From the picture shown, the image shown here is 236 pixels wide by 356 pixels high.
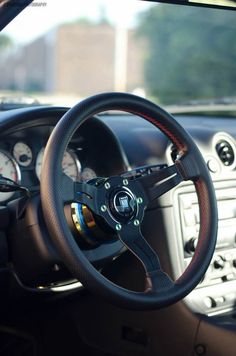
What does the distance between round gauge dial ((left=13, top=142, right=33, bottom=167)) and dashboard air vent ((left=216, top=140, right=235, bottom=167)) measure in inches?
36.9

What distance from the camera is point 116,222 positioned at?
2357mm

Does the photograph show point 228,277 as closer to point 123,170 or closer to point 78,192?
point 123,170

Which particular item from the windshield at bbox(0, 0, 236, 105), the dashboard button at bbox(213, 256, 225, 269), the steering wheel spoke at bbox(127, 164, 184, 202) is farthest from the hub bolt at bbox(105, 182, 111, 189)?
the windshield at bbox(0, 0, 236, 105)

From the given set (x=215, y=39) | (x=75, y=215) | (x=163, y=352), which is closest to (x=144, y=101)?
(x=75, y=215)

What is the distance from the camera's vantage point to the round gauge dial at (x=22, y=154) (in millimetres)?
2803

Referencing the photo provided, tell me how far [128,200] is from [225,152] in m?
1.06

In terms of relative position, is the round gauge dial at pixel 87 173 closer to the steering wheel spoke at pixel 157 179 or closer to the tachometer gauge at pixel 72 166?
the tachometer gauge at pixel 72 166

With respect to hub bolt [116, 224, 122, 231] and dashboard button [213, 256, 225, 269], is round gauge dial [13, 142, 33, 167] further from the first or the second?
dashboard button [213, 256, 225, 269]

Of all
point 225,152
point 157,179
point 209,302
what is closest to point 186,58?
point 225,152

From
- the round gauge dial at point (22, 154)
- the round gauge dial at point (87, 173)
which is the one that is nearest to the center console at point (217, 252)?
the round gauge dial at point (87, 173)

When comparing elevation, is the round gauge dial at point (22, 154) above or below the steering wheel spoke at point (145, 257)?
above

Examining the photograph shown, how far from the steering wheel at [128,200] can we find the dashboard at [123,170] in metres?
0.23

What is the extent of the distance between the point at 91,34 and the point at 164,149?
38.6m

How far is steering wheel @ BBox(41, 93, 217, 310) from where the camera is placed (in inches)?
86.4
